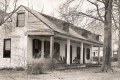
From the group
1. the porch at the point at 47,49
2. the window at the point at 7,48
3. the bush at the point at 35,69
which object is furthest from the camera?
the window at the point at 7,48

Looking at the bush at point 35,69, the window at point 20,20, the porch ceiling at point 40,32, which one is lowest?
the bush at point 35,69

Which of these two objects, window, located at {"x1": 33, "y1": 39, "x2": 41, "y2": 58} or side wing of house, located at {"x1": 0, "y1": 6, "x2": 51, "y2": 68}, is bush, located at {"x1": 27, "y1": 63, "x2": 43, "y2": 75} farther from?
window, located at {"x1": 33, "y1": 39, "x2": 41, "y2": 58}

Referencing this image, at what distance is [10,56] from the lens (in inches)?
997

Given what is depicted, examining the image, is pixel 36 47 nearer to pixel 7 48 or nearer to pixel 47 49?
pixel 47 49

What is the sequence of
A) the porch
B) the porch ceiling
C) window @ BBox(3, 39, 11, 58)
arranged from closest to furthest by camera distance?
the porch ceiling → the porch → window @ BBox(3, 39, 11, 58)

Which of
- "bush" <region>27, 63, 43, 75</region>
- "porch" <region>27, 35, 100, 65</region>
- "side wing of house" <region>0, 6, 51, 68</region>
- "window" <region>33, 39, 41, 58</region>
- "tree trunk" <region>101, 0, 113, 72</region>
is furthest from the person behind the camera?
"window" <region>33, 39, 41, 58</region>

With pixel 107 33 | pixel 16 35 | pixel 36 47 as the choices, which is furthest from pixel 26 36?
pixel 107 33

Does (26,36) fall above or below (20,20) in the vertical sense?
below

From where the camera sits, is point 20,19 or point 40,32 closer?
point 40,32

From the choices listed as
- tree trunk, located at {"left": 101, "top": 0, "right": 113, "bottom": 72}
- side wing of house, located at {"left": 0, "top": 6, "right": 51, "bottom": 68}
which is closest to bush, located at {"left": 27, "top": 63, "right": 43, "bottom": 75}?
side wing of house, located at {"left": 0, "top": 6, "right": 51, "bottom": 68}

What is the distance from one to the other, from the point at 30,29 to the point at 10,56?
3781 millimetres

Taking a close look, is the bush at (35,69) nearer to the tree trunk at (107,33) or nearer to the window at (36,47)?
the tree trunk at (107,33)

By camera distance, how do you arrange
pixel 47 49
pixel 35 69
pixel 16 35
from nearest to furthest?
pixel 35 69
pixel 16 35
pixel 47 49

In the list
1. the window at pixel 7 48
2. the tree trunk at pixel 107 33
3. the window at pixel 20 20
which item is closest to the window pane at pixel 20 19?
the window at pixel 20 20
